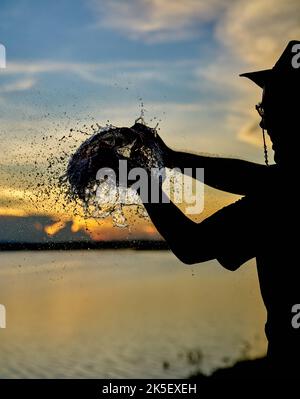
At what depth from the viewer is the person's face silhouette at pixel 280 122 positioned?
261cm

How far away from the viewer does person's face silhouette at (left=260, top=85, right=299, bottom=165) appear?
2609mm

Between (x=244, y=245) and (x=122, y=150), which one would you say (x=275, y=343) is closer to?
(x=244, y=245)

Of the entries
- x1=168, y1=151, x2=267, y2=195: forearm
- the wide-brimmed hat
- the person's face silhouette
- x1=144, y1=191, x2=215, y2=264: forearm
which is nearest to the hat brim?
the wide-brimmed hat

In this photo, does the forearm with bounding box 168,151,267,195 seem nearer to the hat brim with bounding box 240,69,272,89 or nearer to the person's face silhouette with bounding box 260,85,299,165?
the person's face silhouette with bounding box 260,85,299,165

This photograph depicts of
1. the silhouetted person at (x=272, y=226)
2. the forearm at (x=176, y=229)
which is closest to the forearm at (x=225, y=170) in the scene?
the silhouetted person at (x=272, y=226)

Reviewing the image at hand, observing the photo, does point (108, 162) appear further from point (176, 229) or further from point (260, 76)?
point (260, 76)

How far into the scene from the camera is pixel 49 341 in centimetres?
2345

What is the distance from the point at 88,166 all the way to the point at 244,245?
29.0 inches

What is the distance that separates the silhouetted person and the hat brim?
0.20 feet

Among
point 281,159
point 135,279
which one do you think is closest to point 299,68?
point 281,159

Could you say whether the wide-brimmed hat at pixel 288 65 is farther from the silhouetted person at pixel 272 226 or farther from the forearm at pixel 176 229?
the forearm at pixel 176 229

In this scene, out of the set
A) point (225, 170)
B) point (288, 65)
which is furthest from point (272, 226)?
point (288, 65)

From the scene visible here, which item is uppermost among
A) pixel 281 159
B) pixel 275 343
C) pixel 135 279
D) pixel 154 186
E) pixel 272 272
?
pixel 135 279

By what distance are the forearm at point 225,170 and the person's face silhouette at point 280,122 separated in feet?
0.34
